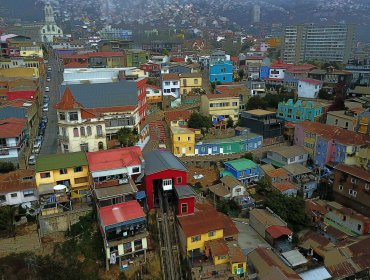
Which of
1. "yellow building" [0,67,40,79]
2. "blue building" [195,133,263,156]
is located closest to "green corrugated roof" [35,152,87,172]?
"blue building" [195,133,263,156]

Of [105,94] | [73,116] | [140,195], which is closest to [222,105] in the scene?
[105,94]

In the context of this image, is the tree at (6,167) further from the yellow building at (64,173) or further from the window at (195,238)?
the window at (195,238)

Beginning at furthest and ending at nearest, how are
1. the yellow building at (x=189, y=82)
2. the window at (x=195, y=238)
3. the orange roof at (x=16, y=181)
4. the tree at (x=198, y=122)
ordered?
the yellow building at (x=189, y=82) → the tree at (x=198, y=122) → the orange roof at (x=16, y=181) → the window at (x=195, y=238)

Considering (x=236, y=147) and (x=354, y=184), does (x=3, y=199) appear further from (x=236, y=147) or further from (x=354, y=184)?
(x=354, y=184)

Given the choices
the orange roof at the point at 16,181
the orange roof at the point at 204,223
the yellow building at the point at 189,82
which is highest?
the yellow building at the point at 189,82

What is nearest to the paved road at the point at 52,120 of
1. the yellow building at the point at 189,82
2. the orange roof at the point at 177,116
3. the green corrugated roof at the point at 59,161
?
the green corrugated roof at the point at 59,161

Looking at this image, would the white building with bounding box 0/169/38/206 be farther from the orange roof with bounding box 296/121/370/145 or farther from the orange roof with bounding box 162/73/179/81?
the orange roof with bounding box 296/121/370/145
